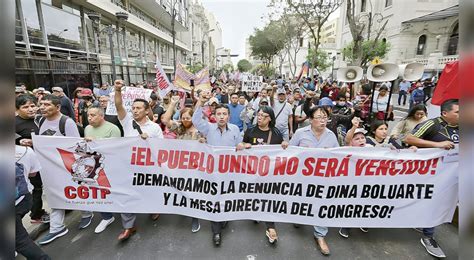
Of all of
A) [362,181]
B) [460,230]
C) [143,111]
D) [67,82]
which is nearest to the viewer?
[460,230]

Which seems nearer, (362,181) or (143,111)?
(362,181)

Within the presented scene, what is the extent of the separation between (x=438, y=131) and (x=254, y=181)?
224cm

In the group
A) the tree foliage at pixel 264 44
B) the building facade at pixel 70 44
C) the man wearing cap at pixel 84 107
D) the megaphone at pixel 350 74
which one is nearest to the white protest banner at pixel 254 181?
the building facade at pixel 70 44

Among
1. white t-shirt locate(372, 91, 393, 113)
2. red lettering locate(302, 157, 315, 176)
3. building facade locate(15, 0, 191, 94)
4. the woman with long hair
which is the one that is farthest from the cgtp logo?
white t-shirt locate(372, 91, 393, 113)

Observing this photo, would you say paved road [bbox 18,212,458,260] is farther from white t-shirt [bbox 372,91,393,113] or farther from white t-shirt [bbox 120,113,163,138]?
white t-shirt [bbox 372,91,393,113]

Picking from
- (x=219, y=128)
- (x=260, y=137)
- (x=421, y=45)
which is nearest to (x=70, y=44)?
(x=219, y=128)

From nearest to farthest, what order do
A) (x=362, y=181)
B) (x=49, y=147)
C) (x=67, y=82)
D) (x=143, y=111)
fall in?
(x=362, y=181) < (x=49, y=147) < (x=143, y=111) < (x=67, y=82)

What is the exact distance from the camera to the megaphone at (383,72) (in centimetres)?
488

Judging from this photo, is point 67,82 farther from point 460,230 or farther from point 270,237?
point 460,230

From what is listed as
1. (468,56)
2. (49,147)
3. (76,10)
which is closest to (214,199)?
(49,147)

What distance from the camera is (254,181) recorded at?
2918 millimetres

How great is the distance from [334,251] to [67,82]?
12552 mm

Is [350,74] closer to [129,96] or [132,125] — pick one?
[129,96]

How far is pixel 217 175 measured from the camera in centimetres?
296
